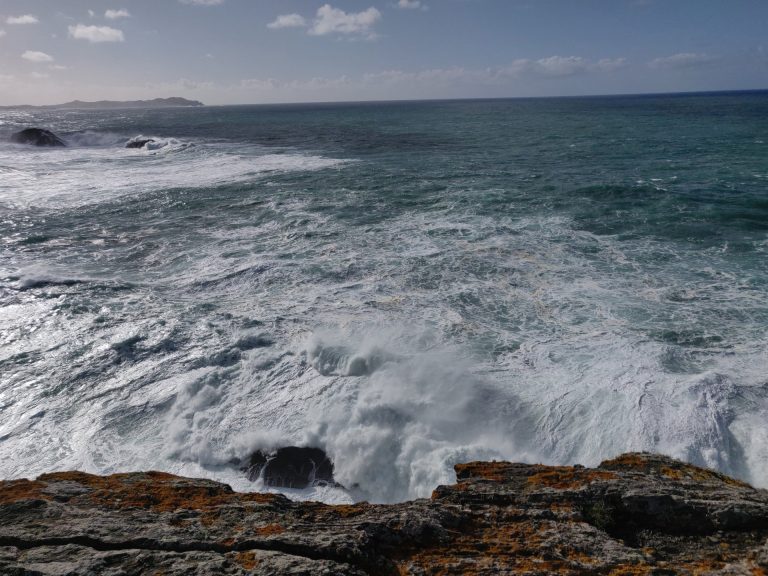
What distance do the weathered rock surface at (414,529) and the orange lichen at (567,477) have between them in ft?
0.04

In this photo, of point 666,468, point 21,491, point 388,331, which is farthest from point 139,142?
point 666,468

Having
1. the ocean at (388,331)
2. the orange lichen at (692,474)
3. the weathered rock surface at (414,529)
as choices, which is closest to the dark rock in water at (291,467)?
the ocean at (388,331)

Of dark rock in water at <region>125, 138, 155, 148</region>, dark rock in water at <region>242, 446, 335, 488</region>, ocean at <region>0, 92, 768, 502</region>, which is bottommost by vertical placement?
dark rock in water at <region>242, 446, 335, 488</region>

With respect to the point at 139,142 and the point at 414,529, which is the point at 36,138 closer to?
the point at 139,142

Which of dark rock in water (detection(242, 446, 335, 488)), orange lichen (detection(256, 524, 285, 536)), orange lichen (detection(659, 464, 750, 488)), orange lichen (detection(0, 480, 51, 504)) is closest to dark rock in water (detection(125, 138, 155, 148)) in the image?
dark rock in water (detection(242, 446, 335, 488))

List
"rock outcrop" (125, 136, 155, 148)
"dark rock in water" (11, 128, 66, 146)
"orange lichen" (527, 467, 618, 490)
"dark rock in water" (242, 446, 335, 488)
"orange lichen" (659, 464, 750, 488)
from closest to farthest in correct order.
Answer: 1. "orange lichen" (527, 467, 618, 490)
2. "orange lichen" (659, 464, 750, 488)
3. "dark rock in water" (242, 446, 335, 488)
4. "rock outcrop" (125, 136, 155, 148)
5. "dark rock in water" (11, 128, 66, 146)

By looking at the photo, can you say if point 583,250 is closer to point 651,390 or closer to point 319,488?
point 651,390

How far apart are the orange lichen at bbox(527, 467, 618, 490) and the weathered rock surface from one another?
0.04 feet

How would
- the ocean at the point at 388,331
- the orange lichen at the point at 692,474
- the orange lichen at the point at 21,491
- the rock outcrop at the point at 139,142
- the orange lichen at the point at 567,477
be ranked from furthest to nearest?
the rock outcrop at the point at 139,142 → the ocean at the point at 388,331 → the orange lichen at the point at 692,474 → the orange lichen at the point at 567,477 → the orange lichen at the point at 21,491

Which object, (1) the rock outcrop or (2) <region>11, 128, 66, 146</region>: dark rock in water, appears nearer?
(1) the rock outcrop

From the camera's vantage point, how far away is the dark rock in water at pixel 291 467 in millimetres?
8484

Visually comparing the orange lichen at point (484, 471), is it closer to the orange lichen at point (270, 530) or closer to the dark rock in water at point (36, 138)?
the orange lichen at point (270, 530)

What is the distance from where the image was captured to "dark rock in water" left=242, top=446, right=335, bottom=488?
27.8 ft

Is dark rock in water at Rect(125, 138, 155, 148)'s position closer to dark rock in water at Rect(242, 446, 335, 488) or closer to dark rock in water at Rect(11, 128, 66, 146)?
dark rock in water at Rect(11, 128, 66, 146)
